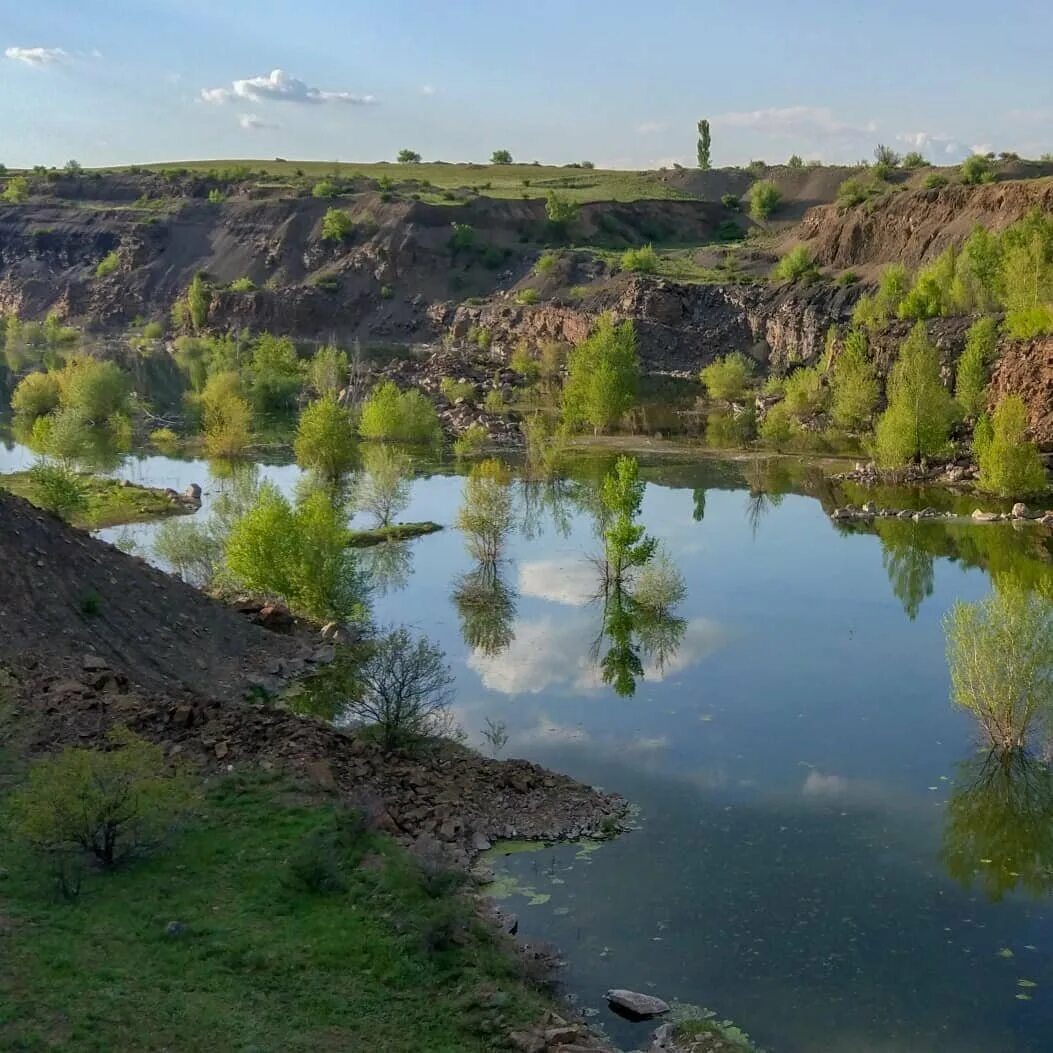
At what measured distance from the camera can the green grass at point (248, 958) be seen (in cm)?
1338

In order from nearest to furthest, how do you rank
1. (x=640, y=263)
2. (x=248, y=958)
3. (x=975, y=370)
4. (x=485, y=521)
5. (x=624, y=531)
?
(x=248, y=958), (x=624, y=531), (x=485, y=521), (x=975, y=370), (x=640, y=263)

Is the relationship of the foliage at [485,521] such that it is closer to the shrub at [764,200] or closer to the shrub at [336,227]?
the shrub at [336,227]

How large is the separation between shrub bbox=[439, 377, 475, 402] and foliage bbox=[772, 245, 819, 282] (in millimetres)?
36119

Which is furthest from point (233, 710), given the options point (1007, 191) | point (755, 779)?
point (1007, 191)

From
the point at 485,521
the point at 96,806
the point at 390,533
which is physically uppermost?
the point at 485,521

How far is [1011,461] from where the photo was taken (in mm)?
52250

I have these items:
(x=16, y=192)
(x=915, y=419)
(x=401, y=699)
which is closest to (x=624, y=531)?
(x=401, y=699)

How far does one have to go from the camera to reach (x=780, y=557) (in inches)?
1766

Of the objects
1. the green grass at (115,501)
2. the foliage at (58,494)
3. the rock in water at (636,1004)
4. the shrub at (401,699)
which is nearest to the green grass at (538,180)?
the green grass at (115,501)

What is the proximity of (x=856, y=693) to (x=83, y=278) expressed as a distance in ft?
492

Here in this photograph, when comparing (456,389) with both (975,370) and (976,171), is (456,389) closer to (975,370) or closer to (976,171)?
(975,370)

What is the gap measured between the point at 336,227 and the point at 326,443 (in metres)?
98.1

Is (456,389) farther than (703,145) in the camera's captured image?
No

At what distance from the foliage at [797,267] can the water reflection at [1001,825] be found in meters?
88.6
